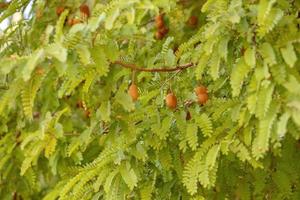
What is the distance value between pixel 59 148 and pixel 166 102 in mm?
1147

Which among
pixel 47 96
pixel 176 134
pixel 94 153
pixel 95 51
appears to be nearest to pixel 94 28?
pixel 95 51

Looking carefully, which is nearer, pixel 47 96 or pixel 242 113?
pixel 242 113

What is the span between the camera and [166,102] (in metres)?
2.32

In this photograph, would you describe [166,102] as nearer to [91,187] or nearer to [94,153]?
[91,187]

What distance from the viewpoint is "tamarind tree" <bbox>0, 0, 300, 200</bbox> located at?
1.85 m

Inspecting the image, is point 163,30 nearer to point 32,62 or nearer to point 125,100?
point 125,100

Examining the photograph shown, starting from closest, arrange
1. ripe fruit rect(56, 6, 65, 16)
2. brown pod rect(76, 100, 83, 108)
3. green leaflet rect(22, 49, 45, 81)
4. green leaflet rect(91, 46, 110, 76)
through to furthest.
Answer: green leaflet rect(22, 49, 45, 81), green leaflet rect(91, 46, 110, 76), ripe fruit rect(56, 6, 65, 16), brown pod rect(76, 100, 83, 108)

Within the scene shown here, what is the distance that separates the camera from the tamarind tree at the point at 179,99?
1.85 meters

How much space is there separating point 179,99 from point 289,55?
2.06 feet

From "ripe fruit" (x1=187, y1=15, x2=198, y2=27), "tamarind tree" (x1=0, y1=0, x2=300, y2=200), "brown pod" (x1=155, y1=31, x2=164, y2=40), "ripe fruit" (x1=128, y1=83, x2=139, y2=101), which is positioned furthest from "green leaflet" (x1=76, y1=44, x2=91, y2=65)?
"ripe fruit" (x1=187, y1=15, x2=198, y2=27)

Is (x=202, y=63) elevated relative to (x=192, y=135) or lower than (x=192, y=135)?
elevated

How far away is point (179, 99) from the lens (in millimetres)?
2373

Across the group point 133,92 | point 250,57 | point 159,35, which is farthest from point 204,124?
point 159,35

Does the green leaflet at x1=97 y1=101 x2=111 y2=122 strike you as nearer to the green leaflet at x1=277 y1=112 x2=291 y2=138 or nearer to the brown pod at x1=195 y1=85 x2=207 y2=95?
the brown pod at x1=195 y1=85 x2=207 y2=95
